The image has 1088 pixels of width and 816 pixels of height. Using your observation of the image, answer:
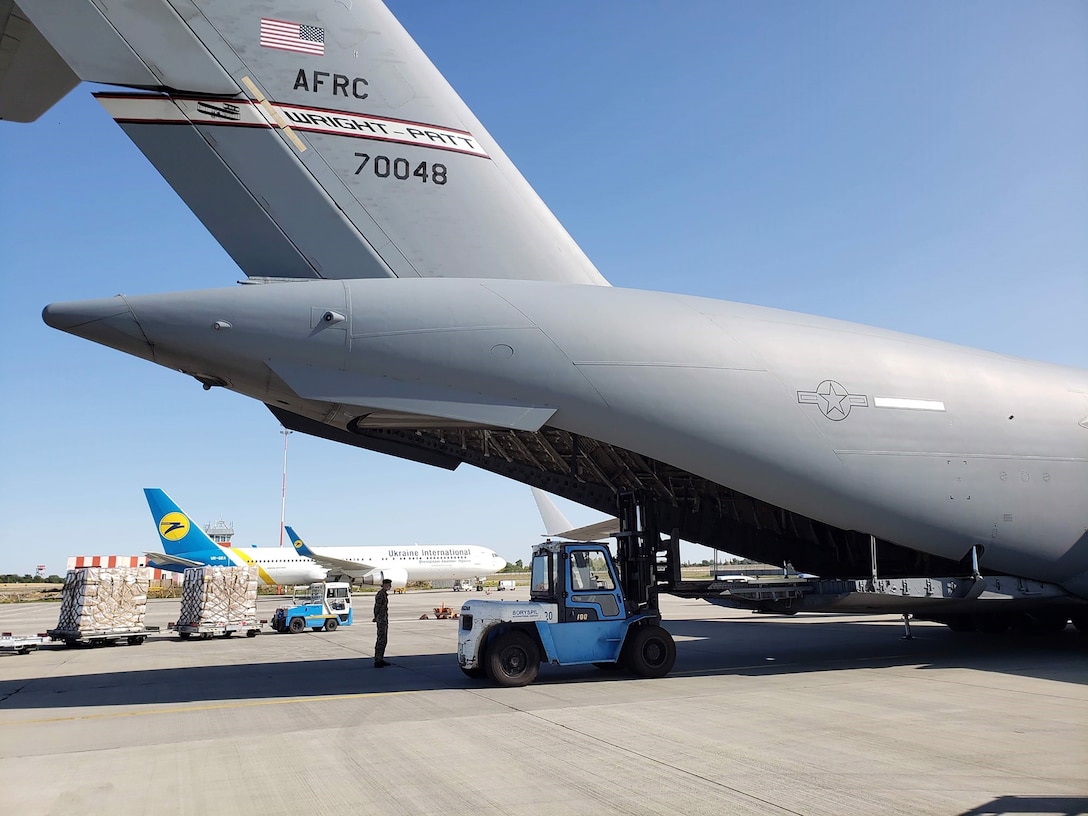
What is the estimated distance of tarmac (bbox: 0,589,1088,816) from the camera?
17.4 feet

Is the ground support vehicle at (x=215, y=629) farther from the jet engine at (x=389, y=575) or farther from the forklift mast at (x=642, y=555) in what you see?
the jet engine at (x=389, y=575)

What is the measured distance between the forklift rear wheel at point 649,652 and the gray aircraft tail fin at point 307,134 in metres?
5.02

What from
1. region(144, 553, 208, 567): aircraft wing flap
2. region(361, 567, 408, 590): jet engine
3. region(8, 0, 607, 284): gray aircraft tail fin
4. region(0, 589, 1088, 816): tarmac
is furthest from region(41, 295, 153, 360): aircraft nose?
region(361, 567, 408, 590): jet engine

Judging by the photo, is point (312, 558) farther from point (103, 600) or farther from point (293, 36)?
point (293, 36)

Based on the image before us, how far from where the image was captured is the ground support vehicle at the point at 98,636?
18.2 metres

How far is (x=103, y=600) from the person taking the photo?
18766 mm

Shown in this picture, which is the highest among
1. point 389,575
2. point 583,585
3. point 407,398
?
point 407,398

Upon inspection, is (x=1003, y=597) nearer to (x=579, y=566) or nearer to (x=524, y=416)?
(x=579, y=566)

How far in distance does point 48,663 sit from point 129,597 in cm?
406

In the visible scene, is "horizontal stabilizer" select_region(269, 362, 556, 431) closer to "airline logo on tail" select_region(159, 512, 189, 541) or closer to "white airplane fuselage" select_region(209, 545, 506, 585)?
"airline logo on tail" select_region(159, 512, 189, 541)

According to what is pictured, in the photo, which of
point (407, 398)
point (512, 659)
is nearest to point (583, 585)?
point (512, 659)

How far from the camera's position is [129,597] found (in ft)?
62.6

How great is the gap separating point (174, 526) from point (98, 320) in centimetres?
3055

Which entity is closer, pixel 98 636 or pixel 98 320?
pixel 98 320
